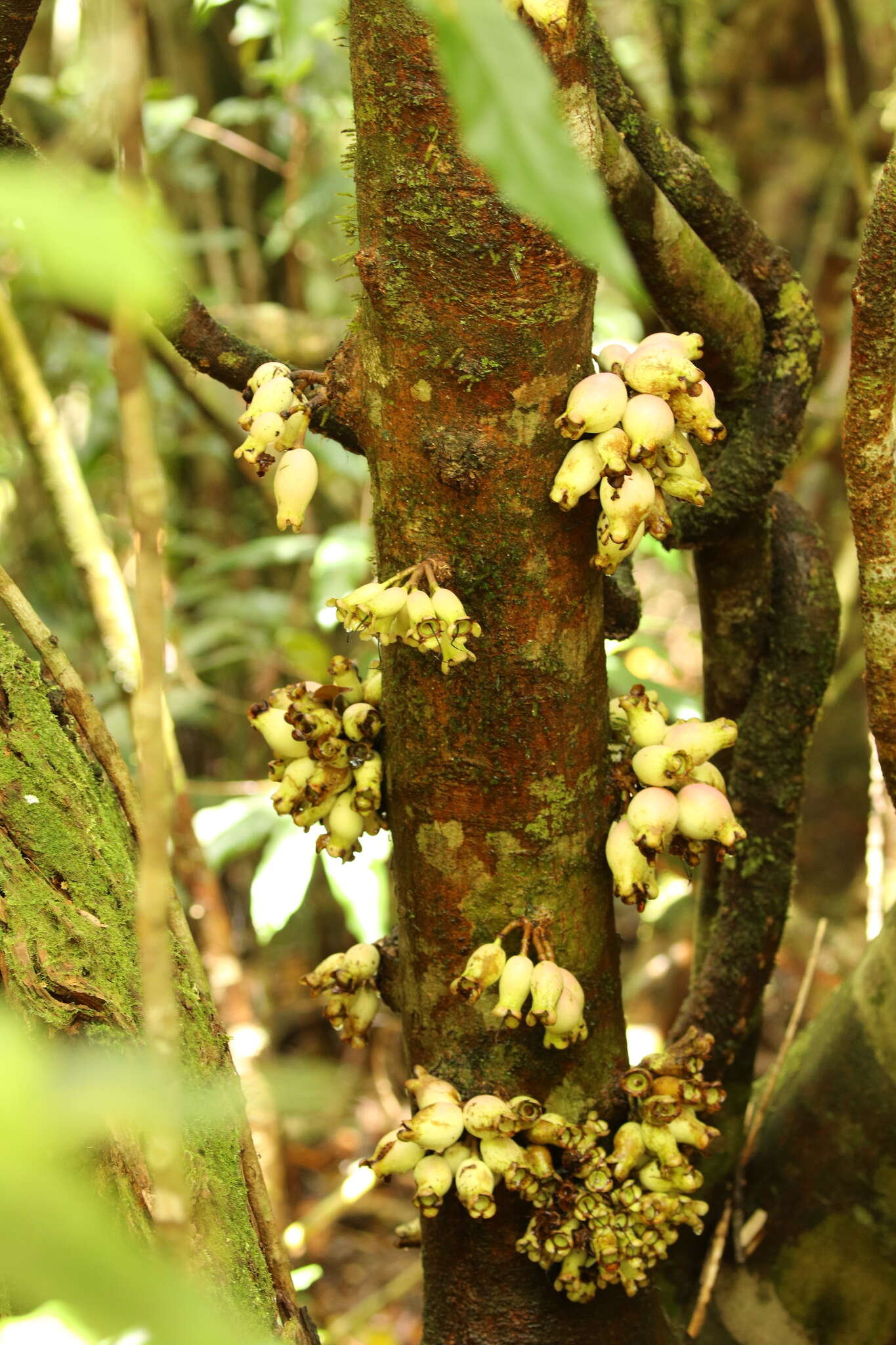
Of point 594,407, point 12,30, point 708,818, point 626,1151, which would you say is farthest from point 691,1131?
point 12,30

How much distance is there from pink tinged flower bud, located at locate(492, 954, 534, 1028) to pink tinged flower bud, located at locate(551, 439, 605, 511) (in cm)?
34

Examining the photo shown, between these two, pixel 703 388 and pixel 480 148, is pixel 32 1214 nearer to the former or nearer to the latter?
pixel 480 148

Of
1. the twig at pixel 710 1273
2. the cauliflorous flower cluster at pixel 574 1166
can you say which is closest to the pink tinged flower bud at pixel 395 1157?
the cauliflorous flower cluster at pixel 574 1166

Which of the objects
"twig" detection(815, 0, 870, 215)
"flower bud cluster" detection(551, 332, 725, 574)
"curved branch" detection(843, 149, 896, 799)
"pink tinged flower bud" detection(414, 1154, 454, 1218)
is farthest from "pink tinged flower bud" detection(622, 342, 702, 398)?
"twig" detection(815, 0, 870, 215)

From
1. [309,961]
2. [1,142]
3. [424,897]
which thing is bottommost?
[424,897]

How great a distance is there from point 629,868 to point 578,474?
306 mm

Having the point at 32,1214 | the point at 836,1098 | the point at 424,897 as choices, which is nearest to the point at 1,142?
the point at 424,897

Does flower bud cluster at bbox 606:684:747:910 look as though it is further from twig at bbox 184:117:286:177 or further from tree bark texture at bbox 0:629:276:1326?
twig at bbox 184:117:286:177

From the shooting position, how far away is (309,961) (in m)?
3.61

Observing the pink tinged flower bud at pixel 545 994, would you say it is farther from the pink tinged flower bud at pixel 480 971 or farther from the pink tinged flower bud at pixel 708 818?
the pink tinged flower bud at pixel 708 818

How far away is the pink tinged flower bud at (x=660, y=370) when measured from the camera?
78 cm

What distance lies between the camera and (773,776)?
1.11 meters

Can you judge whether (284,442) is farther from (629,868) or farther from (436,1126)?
(436,1126)

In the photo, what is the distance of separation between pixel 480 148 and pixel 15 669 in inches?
27.2
